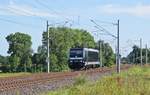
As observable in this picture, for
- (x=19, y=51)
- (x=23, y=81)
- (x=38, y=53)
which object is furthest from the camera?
(x=19, y=51)

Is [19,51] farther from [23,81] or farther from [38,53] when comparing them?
[23,81]

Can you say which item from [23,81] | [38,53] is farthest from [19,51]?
[23,81]

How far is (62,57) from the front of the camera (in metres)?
87.7

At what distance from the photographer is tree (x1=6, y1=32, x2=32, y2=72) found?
8694 cm

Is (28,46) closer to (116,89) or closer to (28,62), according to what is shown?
(28,62)

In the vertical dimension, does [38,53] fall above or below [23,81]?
above

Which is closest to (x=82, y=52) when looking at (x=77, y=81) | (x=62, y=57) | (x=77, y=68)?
(x=77, y=68)

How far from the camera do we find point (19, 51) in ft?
311

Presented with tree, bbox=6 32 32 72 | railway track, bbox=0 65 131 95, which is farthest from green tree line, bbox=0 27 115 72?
railway track, bbox=0 65 131 95

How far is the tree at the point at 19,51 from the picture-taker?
86.9 m

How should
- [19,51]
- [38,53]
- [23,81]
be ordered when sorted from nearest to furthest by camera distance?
[23,81]
[38,53]
[19,51]

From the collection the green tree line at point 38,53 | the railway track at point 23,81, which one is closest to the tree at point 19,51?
the green tree line at point 38,53

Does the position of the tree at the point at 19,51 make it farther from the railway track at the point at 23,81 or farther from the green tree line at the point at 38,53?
the railway track at the point at 23,81

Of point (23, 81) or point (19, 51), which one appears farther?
point (19, 51)
